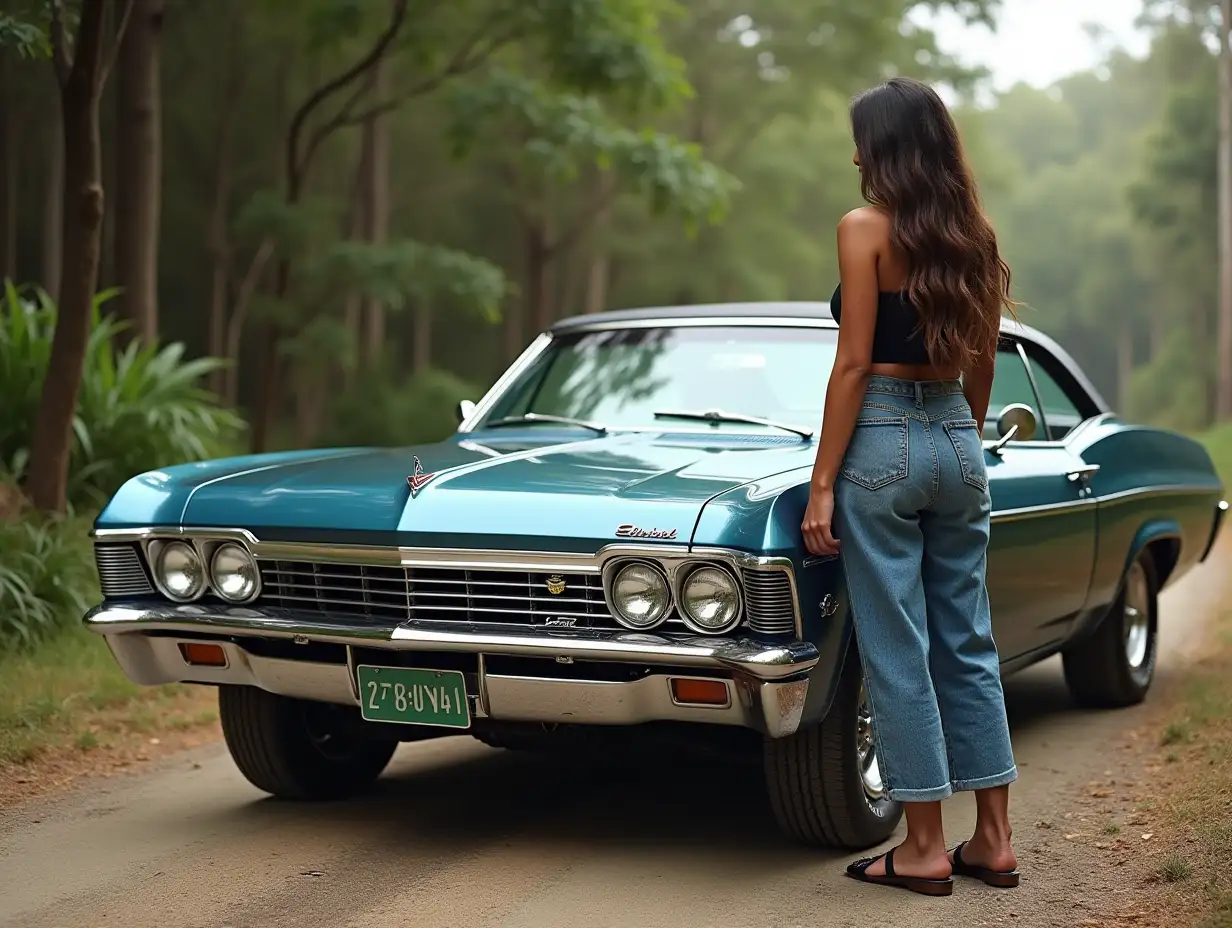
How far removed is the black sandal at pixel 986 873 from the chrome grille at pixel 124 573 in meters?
2.44

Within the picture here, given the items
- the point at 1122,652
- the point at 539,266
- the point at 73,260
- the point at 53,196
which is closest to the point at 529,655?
the point at 1122,652

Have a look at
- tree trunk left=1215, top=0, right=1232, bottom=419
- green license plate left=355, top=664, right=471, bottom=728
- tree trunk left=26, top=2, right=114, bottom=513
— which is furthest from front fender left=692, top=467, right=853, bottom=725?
tree trunk left=1215, top=0, right=1232, bottom=419

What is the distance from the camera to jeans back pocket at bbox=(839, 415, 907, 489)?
4.21 meters

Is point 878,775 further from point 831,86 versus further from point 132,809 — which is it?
point 831,86

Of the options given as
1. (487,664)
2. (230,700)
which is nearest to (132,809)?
(230,700)

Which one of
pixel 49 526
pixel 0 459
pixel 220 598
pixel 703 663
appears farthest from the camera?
pixel 0 459

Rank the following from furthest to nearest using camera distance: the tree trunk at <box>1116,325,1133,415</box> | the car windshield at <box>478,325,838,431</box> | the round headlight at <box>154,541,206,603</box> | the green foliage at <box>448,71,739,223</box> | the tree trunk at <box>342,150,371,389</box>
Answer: the tree trunk at <box>1116,325,1133,415</box> < the tree trunk at <box>342,150,371,389</box> < the green foliage at <box>448,71,739,223</box> < the car windshield at <box>478,325,838,431</box> < the round headlight at <box>154,541,206,603</box>

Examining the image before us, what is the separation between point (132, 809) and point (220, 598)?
1.14 metres

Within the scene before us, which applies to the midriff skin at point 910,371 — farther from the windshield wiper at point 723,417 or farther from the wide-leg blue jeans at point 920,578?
the windshield wiper at point 723,417

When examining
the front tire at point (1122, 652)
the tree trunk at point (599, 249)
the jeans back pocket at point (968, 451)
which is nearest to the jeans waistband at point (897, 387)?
the jeans back pocket at point (968, 451)

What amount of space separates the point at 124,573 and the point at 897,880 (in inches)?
93.9

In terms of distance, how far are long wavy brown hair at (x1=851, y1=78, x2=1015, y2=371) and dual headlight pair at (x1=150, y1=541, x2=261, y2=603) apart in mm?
2004

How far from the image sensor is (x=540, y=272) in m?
24.7

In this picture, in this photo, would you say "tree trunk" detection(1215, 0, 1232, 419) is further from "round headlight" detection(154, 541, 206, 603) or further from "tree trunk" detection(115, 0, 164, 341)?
"round headlight" detection(154, 541, 206, 603)
